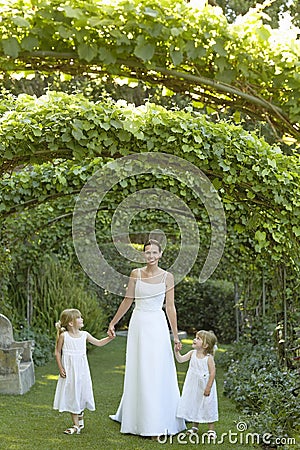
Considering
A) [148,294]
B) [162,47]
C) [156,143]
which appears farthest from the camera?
[148,294]

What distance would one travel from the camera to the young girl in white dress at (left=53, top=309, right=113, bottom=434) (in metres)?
6.41

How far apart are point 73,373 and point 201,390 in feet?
3.72

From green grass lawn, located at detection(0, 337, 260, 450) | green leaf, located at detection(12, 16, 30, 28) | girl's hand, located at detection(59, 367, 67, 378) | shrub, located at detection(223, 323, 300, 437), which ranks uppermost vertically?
green leaf, located at detection(12, 16, 30, 28)

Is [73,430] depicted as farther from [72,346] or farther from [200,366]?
[200,366]

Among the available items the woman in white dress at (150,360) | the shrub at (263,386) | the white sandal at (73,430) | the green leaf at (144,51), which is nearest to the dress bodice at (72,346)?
the woman in white dress at (150,360)

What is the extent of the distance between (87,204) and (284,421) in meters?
4.20

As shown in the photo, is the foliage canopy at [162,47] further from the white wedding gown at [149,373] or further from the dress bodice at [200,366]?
the dress bodice at [200,366]

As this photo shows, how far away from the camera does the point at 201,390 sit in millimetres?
6266

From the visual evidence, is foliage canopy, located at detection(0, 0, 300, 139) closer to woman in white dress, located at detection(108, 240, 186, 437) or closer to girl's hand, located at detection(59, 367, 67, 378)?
woman in white dress, located at detection(108, 240, 186, 437)

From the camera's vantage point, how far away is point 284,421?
18.6 ft

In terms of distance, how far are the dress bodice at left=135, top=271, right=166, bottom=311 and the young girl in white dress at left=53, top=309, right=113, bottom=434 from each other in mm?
407

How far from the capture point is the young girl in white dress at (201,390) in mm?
6184

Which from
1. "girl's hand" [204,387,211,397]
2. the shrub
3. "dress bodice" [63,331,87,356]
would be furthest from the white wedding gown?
the shrub

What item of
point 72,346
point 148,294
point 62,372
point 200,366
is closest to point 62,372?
point 62,372
